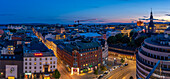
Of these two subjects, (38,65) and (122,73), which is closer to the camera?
(38,65)

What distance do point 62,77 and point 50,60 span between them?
9.92 m

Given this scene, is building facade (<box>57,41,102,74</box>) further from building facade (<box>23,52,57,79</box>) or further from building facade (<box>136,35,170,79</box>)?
building facade (<box>136,35,170,79</box>)

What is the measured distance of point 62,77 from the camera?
Answer: 2985 inches

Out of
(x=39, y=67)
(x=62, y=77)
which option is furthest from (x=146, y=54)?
(x=39, y=67)

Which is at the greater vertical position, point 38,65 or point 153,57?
point 153,57

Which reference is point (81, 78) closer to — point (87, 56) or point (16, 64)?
point (87, 56)

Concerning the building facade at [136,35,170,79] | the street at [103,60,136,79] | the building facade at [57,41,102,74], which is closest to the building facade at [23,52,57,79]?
the building facade at [57,41,102,74]

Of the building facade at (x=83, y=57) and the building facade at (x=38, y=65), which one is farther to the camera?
the building facade at (x=83, y=57)

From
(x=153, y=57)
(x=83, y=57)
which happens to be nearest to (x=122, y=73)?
(x=83, y=57)

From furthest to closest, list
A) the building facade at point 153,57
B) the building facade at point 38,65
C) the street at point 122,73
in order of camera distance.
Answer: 1. the street at point 122,73
2. the building facade at point 38,65
3. the building facade at point 153,57

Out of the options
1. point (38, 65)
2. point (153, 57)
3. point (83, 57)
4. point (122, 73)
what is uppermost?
point (153, 57)

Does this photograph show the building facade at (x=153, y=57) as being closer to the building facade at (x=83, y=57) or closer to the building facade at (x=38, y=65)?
the building facade at (x=83, y=57)

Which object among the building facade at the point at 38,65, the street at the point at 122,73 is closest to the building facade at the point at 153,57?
the street at the point at 122,73

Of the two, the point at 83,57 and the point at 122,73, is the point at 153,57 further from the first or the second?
the point at 83,57
